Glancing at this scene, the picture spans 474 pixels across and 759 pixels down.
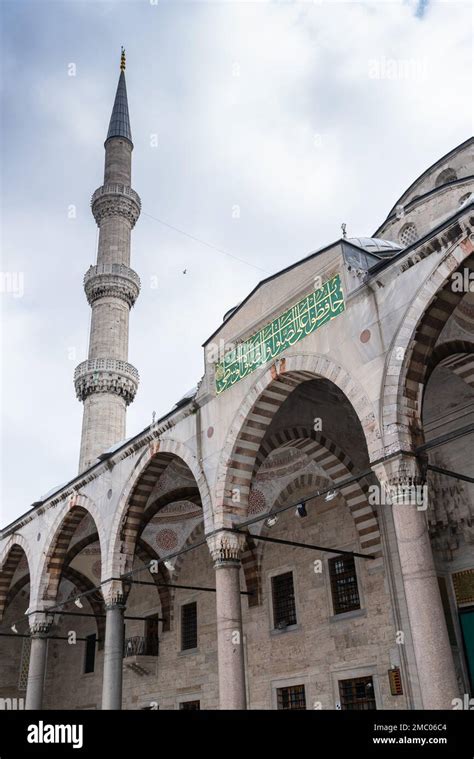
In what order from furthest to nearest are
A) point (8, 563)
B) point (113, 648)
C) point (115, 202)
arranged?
point (115, 202) < point (8, 563) < point (113, 648)

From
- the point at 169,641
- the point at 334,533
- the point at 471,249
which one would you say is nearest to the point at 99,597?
the point at 169,641

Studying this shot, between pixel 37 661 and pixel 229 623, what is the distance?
5625 mm

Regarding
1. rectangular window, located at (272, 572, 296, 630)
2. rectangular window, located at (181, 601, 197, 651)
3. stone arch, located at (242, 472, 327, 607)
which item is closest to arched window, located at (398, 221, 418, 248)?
stone arch, located at (242, 472, 327, 607)

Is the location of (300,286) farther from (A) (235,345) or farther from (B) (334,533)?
(B) (334,533)

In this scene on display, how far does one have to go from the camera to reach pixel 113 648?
1033cm

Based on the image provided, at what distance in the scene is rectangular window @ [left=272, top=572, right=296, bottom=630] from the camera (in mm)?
11641

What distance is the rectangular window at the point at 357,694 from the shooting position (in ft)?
32.3

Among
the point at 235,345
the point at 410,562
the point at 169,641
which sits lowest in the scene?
the point at 410,562

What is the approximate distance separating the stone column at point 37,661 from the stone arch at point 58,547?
1.28 feet

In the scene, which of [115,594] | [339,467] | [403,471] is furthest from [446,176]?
[115,594]

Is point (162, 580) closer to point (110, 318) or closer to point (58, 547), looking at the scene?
point (58, 547)

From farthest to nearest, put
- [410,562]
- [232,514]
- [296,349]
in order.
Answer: [232,514], [296,349], [410,562]

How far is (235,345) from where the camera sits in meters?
9.55
